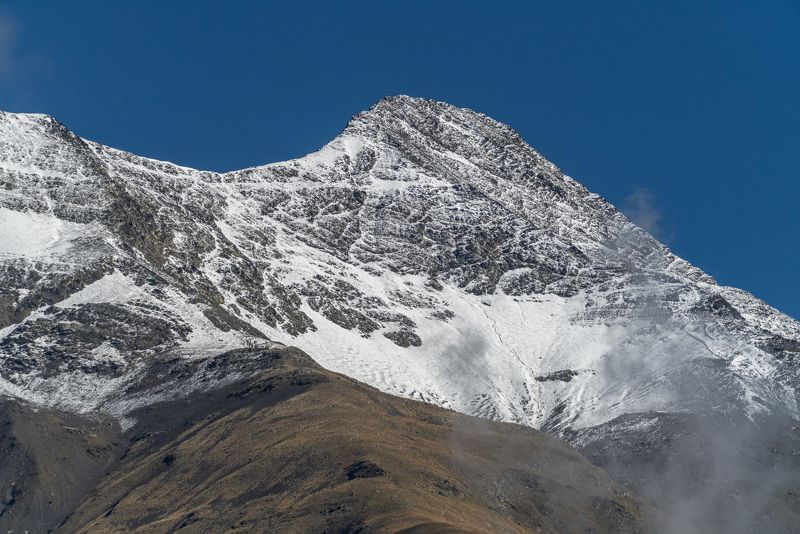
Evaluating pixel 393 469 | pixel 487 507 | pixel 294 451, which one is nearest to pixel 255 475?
pixel 294 451

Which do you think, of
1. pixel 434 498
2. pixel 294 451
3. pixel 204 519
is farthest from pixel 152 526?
pixel 434 498

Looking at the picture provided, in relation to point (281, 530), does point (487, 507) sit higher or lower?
higher

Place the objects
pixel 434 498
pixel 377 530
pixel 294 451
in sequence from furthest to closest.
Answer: pixel 294 451
pixel 434 498
pixel 377 530

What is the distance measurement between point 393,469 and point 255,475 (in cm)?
2116

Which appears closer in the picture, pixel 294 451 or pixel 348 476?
pixel 348 476

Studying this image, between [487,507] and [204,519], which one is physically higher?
[487,507]

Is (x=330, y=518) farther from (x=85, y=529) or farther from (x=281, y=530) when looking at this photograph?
(x=85, y=529)

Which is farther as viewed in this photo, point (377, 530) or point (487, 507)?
point (487, 507)

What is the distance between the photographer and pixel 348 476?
186 m

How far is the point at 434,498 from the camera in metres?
185

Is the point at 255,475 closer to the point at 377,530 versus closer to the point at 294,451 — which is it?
the point at 294,451

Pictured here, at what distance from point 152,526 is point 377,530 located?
40.2 metres

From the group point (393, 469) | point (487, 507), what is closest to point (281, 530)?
point (393, 469)

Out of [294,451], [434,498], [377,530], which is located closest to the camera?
[377,530]
